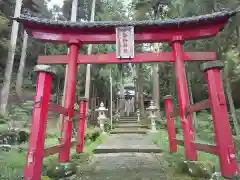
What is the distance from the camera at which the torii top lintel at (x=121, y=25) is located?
484cm

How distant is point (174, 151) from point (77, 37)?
3865 millimetres

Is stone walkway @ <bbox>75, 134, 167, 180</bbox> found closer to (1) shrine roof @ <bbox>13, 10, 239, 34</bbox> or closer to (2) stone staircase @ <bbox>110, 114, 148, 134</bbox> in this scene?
(1) shrine roof @ <bbox>13, 10, 239, 34</bbox>

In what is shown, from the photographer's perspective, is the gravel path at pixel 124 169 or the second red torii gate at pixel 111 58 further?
the second red torii gate at pixel 111 58

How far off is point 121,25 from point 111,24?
9.9 inches

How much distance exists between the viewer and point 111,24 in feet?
16.4

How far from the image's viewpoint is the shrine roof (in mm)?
4770

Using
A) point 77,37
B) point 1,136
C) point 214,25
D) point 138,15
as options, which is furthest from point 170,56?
point 138,15

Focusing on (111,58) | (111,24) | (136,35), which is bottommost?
(111,58)

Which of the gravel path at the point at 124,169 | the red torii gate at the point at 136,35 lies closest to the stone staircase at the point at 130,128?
the red torii gate at the point at 136,35

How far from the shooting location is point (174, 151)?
5.25 meters

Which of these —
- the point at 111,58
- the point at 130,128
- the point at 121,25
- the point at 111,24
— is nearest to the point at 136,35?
the point at 121,25

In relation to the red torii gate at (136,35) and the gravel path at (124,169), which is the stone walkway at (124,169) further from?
the red torii gate at (136,35)

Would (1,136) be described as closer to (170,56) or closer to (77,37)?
(77,37)

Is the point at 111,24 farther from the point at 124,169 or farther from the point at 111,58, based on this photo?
the point at 124,169
